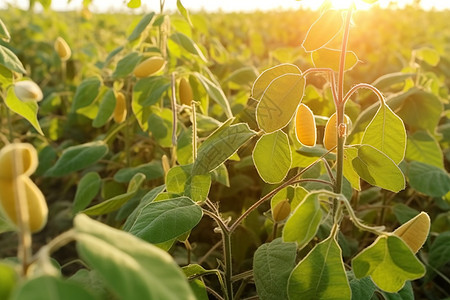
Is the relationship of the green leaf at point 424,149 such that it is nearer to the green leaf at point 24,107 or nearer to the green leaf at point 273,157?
the green leaf at point 273,157

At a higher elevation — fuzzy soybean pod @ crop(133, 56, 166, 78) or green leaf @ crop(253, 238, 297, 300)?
fuzzy soybean pod @ crop(133, 56, 166, 78)

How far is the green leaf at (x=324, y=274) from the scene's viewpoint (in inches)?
33.0

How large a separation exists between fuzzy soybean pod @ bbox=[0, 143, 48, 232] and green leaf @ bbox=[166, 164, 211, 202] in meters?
0.54

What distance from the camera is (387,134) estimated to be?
3.32ft

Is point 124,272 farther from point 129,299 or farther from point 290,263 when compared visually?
point 290,263

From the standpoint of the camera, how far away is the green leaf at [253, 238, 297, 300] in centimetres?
106

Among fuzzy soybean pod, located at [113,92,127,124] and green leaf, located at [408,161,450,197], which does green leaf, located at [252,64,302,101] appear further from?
fuzzy soybean pod, located at [113,92,127,124]

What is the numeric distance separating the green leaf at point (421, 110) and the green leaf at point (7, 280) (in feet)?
5.05

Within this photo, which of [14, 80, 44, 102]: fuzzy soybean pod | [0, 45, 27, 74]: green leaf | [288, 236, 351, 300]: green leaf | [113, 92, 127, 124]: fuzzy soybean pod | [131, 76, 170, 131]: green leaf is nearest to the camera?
[14, 80, 44, 102]: fuzzy soybean pod

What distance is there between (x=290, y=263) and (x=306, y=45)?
41 centimetres

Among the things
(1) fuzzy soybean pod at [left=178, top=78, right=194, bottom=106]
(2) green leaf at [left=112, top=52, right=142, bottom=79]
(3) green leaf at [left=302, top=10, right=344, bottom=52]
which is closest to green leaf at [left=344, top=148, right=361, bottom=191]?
(3) green leaf at [left=302, top=10, right=344, bottom=52]

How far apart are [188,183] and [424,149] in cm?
97

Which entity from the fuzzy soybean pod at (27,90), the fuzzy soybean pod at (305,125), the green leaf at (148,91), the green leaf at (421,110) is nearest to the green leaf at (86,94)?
the green leaf at (148,91)

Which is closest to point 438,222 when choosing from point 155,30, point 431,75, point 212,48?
point 431,75
